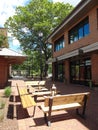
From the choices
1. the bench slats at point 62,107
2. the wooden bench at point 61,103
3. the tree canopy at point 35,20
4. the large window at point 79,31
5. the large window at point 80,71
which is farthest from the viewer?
the tree canopy at point 35,20

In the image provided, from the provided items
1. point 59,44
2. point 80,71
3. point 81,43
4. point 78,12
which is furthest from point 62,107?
point 59,44

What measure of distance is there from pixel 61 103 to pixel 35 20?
35336mm

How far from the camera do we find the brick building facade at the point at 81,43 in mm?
16219

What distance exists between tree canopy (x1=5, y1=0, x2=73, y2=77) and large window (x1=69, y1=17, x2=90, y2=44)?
17299mm

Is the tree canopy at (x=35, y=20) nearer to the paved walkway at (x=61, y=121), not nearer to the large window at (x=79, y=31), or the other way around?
the large window at (x=79, y=31)

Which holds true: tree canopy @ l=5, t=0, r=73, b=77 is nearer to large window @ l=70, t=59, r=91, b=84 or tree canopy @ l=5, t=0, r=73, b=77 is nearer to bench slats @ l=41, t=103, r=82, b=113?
large window @ l=70, t=59, r=91, b=84

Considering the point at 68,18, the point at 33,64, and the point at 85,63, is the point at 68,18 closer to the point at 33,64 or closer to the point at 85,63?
the point at 85,63

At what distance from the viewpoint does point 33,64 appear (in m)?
45.8

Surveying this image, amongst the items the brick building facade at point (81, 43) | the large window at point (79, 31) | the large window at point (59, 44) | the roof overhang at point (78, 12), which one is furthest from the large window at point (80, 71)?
the large window at point (59, 44)

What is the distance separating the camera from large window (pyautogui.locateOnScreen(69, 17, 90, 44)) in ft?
60.6

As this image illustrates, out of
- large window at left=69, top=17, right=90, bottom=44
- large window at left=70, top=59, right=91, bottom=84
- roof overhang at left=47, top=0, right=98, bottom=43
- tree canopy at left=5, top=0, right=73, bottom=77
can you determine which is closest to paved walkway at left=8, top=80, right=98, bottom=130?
roof overhang at left=47, top=0, right=98, bottom=43

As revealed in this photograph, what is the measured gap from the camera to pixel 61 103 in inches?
253

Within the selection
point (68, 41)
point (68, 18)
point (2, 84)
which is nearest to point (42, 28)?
point (68, 41)

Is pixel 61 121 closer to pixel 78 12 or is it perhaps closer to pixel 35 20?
pixel 78 12
